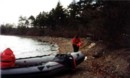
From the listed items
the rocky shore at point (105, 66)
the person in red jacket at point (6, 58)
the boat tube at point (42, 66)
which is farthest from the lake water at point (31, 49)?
the person in red jacket at point (6, 58)

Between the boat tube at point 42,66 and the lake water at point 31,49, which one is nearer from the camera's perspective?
the boat tube at point 42,66

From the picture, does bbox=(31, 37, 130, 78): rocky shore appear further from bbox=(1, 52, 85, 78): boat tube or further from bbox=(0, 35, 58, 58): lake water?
bbox=(0, 35, 58, 58): lake water

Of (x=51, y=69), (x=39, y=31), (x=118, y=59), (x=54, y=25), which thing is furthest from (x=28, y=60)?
(x=39, y=31)

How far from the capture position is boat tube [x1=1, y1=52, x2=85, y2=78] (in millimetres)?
12234

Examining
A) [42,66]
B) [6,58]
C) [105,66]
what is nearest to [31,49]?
[105,66]

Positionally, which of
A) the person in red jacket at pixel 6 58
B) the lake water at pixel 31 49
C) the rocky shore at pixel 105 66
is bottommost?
the lake water at pixel 31 49

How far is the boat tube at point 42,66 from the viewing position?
12.2m

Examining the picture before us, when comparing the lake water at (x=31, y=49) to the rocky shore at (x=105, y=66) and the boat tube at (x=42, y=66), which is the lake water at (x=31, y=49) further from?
the boat tube at (x=42, y=66)

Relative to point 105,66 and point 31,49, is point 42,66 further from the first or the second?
point 31,49

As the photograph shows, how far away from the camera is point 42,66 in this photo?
42.6 feet

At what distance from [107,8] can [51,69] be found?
17.7ft

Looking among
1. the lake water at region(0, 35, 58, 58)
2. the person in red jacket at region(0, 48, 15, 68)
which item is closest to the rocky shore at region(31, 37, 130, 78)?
the person in red jacket at region(0, 48, 15, 68)

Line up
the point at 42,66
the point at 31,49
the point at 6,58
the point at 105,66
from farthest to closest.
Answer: the point at 31,49 < the point at 105,66 < the point at 42,66 < the point at 6,58

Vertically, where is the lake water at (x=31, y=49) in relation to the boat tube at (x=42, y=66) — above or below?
below
